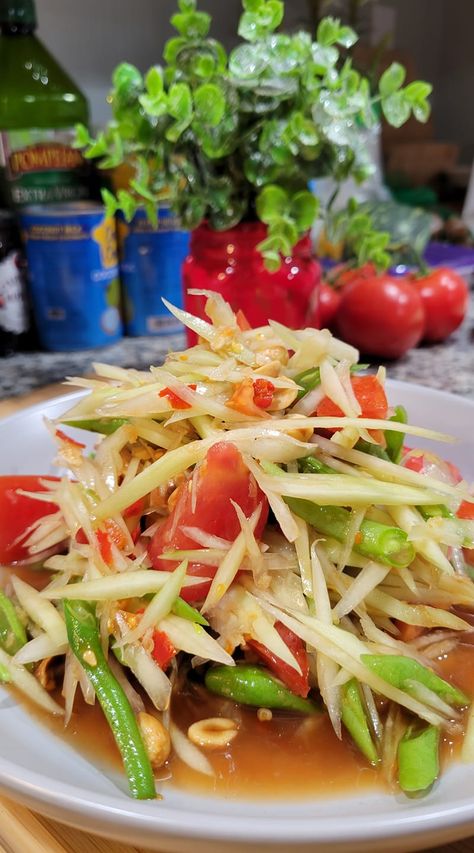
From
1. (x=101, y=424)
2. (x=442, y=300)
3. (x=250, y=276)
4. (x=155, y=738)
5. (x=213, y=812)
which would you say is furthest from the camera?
(x=442, y=300)

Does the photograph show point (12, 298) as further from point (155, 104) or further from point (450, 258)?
point (450, 258)

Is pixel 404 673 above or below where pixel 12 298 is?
below

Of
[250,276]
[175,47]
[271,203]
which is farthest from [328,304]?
[175,47]

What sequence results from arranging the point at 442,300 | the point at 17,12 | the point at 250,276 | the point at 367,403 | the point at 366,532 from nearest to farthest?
the point at 366,532, the point at 367,403, the point at 250,276, the point at 17,12, the point at 442,300

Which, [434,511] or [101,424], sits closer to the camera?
[434,511]

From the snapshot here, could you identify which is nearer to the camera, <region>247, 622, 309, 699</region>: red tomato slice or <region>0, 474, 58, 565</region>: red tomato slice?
<region>247, 622, 309, 699</region>: red tomato slice

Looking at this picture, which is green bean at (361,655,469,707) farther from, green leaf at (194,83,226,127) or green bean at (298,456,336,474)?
green leaf at (194,83,226,127)

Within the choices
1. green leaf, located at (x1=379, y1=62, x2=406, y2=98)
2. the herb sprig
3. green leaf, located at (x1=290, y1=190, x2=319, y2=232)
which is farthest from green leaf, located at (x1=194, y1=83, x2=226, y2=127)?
green leaf, located at (x1=379, y1=62, x2=406, y2=98)

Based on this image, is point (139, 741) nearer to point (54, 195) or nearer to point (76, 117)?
point (54, 195)

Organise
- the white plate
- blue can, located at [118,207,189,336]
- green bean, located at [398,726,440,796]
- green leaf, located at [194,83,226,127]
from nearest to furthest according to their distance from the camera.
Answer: the white plate → green bean, located at [398,726,440,796] → green leaf, located at [194,83,226,127] → blue can, located at [118,207,189,336]
